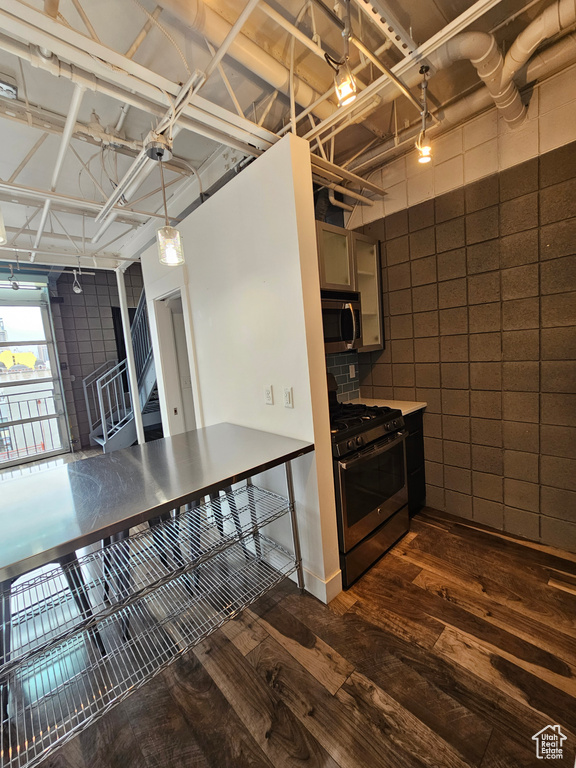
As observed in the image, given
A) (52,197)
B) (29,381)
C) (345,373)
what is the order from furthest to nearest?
A: (29,381) < (345,373) < (52,197)

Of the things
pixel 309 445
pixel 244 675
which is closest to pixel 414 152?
pixel 309 445

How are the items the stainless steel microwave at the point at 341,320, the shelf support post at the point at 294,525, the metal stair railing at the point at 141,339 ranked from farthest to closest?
the metal stair railing at the point at 141,339 → the stainless steel microwave at the point at 341,320 → the shelf support post at the point at 294,525

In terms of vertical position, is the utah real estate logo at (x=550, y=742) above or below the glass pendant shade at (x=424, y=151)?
below

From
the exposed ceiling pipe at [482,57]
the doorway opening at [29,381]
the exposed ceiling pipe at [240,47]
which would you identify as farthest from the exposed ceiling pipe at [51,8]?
the doorway opening at [29,381]

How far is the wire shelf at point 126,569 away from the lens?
1418 mm

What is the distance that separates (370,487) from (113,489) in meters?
1.49

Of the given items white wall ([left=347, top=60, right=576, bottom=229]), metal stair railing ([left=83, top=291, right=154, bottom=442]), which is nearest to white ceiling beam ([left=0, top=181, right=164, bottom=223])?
metal stair railing ([left=83, top=291, right=154, bottom=442])

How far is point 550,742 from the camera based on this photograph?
3.92 ft

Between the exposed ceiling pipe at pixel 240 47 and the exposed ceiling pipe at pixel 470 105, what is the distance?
0.66 m

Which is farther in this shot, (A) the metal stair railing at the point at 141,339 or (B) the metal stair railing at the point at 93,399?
(B) the metal stair railing at the point at 93,399

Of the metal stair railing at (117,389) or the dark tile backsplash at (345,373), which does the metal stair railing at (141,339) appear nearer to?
the metal stair railing at (117,389)

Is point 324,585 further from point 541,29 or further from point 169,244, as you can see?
point 541,29

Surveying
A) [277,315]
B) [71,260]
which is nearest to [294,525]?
[277,315]

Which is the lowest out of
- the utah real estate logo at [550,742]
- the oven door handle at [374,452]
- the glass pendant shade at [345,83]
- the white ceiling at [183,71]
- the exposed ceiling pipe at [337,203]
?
the utah real estate logo at [550,742]
